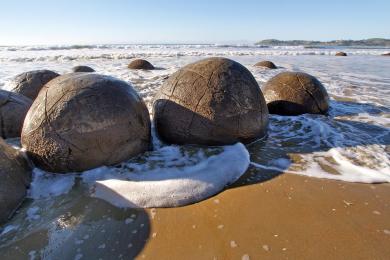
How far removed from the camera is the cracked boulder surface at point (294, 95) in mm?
6090

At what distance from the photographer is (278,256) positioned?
2.33 m

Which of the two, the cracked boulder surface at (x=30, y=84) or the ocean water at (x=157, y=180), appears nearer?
the ocean water at (x=157, y=180)

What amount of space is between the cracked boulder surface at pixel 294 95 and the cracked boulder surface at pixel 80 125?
3290 millimetres

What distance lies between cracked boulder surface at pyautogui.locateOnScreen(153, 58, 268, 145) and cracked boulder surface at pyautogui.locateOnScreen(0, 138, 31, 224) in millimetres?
1718

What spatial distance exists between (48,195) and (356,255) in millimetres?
2762

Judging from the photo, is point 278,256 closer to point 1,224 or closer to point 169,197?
point 169,197

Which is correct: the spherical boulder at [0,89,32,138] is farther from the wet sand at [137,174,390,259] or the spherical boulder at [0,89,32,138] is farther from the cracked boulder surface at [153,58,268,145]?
the wet sand at [137,174,390,259]

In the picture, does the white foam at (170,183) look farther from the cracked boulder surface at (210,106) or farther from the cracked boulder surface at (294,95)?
the cracked boulder surface at (294,95)

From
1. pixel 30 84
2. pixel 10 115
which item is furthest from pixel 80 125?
pixel 30 84

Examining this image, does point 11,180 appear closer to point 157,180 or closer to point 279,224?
point 157,180

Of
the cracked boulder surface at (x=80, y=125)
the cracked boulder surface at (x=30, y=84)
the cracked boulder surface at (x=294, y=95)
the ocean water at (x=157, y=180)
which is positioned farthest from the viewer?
the cracked boulder surface at (x=30, y=84)

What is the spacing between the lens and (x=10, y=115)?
452 cm

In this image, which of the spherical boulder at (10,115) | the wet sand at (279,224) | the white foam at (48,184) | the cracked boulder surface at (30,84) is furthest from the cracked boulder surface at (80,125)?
the cracked boulder surface at (30,84)

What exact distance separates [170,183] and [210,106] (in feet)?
3.94
